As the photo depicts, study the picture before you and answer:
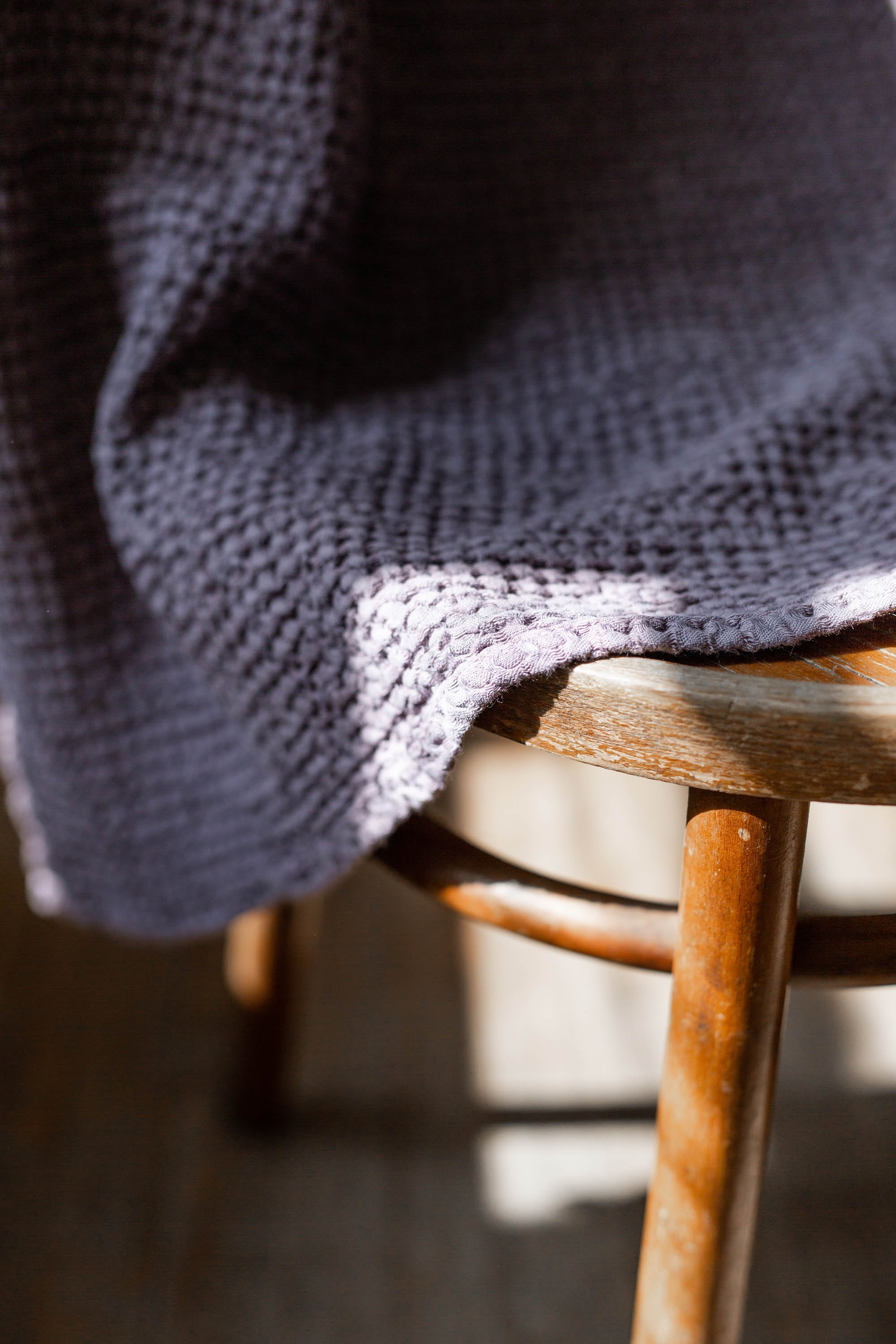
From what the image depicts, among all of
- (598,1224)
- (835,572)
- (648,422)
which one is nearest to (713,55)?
(648,422)

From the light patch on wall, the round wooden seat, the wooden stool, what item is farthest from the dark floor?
the round wooden seat

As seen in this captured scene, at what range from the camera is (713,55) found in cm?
52

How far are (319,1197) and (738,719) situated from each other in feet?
1.99

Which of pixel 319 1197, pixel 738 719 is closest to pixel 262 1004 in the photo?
pixel 319 1197

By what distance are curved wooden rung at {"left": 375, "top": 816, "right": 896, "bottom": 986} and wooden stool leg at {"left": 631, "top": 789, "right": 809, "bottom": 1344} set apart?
3 cm

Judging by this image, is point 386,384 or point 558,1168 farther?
point 558,1168

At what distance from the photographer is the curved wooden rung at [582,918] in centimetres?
40

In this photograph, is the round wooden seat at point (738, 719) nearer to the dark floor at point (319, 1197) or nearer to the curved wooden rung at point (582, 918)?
the curved wooden rung at point (582, 918)

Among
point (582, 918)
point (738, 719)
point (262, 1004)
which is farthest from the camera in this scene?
point (262, 1004)

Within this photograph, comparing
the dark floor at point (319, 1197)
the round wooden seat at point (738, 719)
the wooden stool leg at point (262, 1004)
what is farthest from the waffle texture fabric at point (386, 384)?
the dark floor at point (319, 1197)

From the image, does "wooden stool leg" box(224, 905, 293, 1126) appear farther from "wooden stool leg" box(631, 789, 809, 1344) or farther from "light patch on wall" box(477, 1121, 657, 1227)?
"wooden stool leg" box(631, 789, 809, 1344)

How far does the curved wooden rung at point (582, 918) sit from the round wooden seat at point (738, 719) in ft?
0.37

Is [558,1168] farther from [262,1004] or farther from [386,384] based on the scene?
[386,384]

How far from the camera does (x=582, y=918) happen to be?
0.43 meters
